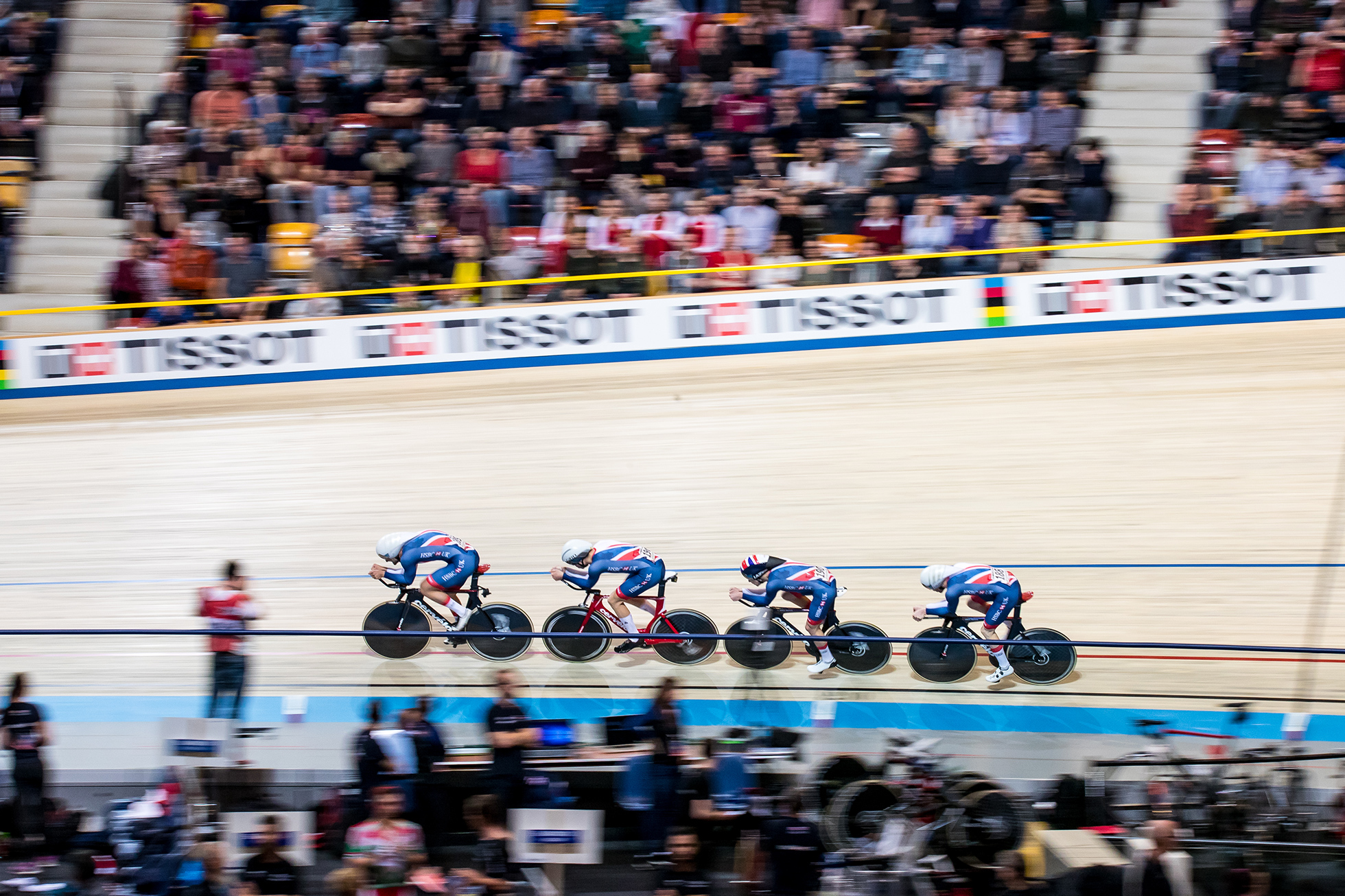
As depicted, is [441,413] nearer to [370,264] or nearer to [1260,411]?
[370,264]

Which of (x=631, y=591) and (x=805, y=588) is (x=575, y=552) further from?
(x=805, y=588)

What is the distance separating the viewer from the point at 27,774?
7.27 meters

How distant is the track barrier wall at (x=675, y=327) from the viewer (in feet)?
38.8

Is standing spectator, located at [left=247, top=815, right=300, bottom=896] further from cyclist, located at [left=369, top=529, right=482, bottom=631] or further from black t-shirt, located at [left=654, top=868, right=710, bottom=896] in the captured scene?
cyclist, located at [left=369, top=529, right=482, bottom=631]

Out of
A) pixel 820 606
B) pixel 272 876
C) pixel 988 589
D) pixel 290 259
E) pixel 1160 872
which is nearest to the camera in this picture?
pixel 1160 872

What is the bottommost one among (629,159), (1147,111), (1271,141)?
(629,159)

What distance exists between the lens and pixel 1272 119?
12.2m

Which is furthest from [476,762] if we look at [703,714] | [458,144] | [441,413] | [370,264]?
[458,144]

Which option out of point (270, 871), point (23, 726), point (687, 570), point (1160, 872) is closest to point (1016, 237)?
point (687, 570)

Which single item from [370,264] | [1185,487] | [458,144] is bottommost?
[1185,487]

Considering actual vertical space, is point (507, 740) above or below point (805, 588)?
below

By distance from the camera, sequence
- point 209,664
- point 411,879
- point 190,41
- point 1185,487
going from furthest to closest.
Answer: point 190,41 < point 1185,487 < point 209,664 < point 411,879

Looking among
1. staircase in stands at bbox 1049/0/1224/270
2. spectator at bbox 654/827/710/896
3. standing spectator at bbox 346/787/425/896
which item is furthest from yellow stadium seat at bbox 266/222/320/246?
spectator at bbox 654/827/710/896

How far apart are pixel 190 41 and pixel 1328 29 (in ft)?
36.3
